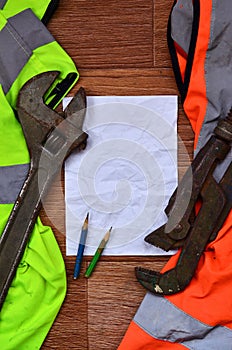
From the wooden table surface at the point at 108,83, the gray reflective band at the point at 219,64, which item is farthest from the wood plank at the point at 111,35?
the gray reflective band at the point at 219,64

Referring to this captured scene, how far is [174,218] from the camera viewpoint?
1.08 metres

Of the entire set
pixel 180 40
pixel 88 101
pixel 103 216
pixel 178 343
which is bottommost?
pixel 178 343

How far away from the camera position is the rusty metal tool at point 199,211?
1.07 m

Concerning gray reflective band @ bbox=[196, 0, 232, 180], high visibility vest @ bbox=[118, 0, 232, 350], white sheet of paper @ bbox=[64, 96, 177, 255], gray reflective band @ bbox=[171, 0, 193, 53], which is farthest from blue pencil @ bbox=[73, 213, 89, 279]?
gray reflective band @ bbox=[171, 0, 193, 53]

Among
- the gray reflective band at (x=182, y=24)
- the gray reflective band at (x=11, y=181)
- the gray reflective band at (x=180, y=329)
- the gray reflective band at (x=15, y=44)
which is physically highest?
the gray reflective band at (x=182, y=24)

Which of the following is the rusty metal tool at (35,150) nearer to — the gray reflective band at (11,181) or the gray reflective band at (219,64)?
the gray reflective band at (11,181)

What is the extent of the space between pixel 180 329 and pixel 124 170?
0.33 metres

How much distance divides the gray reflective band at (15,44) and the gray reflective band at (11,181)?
0.50 ft

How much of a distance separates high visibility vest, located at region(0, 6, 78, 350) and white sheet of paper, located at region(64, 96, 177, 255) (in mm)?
65

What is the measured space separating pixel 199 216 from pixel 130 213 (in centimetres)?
14

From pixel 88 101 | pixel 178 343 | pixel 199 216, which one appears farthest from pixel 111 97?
pixel 178 343

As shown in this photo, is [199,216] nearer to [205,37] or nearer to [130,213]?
[130,213]

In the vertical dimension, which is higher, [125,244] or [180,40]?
[180,40]

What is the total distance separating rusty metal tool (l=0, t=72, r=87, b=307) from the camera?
109 centimetres
